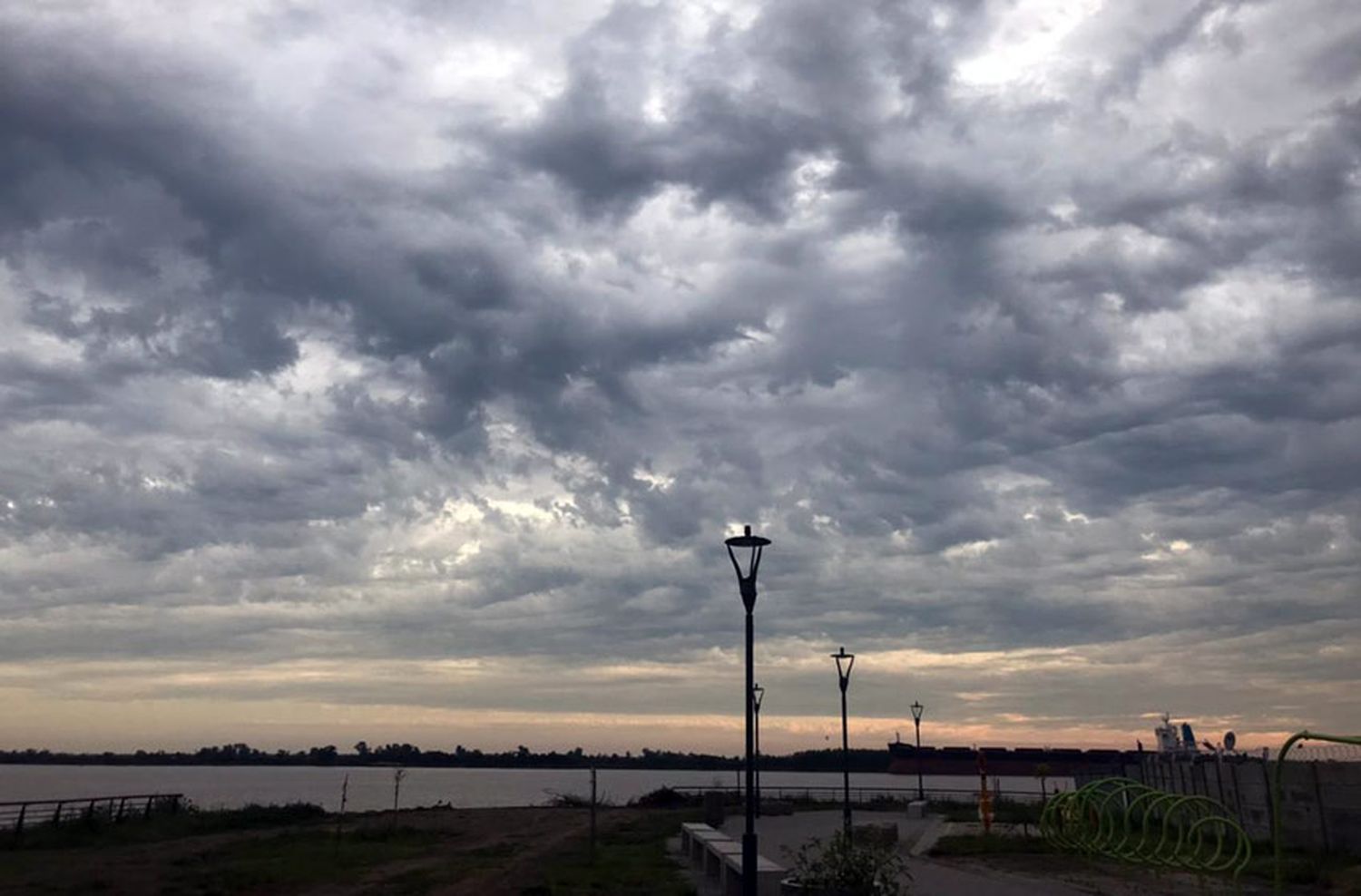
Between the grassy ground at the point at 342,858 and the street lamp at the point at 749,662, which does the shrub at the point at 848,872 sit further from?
the grassy ground at the point at 342,858

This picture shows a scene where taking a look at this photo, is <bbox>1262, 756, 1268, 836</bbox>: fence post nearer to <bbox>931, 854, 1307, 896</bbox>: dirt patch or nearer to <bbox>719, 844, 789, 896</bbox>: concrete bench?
<bbox>931, 854, 1307, 896</bbox>: dirt patch

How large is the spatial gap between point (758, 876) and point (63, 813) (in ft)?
116

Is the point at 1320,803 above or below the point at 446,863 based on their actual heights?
above

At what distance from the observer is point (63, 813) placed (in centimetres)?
4344

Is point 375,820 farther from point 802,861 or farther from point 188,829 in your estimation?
point 802,861

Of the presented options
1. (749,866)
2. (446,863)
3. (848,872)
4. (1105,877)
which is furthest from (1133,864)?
(446,863)

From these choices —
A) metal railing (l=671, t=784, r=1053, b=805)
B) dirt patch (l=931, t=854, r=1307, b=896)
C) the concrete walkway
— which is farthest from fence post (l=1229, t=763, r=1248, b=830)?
metal railing (l=671, t=784, r=1053, b=805)

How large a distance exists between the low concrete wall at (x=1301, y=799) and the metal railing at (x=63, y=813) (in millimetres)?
37102

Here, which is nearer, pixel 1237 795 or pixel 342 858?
pixel 342 858

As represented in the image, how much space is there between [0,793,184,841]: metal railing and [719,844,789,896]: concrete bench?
87.2ft

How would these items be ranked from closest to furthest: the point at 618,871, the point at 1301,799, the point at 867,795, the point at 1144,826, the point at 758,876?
the point at 758,876 → the point at 1144,826 → the point at 618,871 → the point at 1301,799 → the point at 867,795

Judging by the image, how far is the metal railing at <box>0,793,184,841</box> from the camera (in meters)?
38.6

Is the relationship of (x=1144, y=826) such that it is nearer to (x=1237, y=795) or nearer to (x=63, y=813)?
(x=1237, y=795)

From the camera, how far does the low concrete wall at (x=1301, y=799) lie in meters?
28.6
